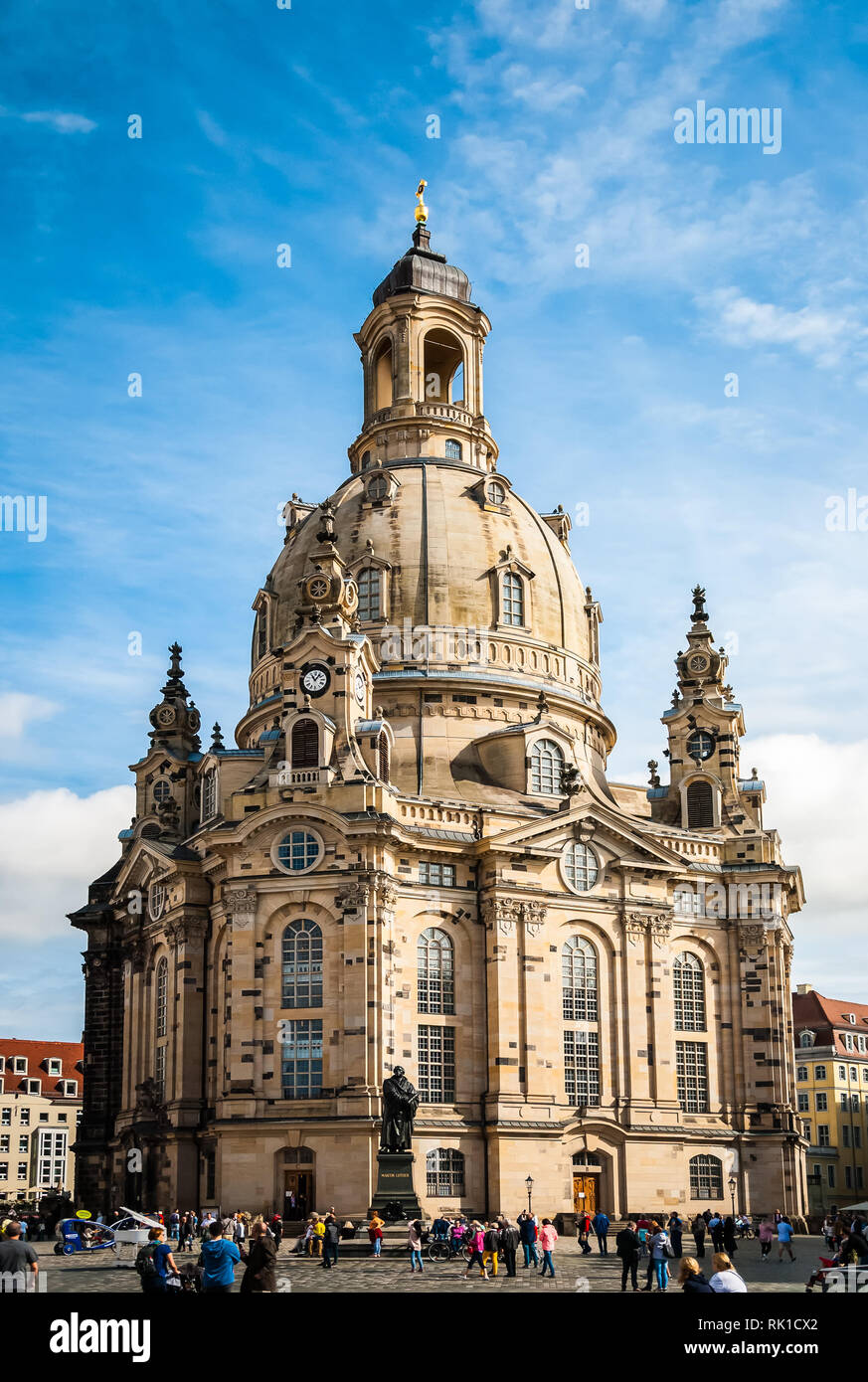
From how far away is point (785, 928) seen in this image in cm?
7825

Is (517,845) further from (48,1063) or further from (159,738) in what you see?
(48,1063)

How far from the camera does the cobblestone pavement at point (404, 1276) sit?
38719 millimetres

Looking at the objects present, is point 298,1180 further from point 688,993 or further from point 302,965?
point 688,993

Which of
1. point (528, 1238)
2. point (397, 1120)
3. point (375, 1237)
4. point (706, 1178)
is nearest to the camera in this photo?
point (528, 1238)

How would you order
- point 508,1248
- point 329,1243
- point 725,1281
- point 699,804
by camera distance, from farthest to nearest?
point 699,804 < point 329,1243 < point 508,1248 < point 725,1281

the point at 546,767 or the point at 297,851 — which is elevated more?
the point at 546,767

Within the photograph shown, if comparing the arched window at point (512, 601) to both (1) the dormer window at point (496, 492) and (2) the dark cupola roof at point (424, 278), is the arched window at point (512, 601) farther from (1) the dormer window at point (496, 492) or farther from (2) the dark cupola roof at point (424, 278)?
(2) the dark cupola roof at point (424, 278)

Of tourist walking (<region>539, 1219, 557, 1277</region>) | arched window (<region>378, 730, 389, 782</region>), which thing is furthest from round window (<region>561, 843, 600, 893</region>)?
tourist walking (<region>539, 1219, 557, 1277</region>)

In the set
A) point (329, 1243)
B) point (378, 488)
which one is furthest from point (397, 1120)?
point (378, 488)

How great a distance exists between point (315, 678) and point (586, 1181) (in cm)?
2469

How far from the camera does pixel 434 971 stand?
67.4m

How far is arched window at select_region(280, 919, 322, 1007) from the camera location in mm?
64312

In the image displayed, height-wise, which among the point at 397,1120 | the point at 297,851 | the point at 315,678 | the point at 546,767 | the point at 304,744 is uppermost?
the point at 315,678
